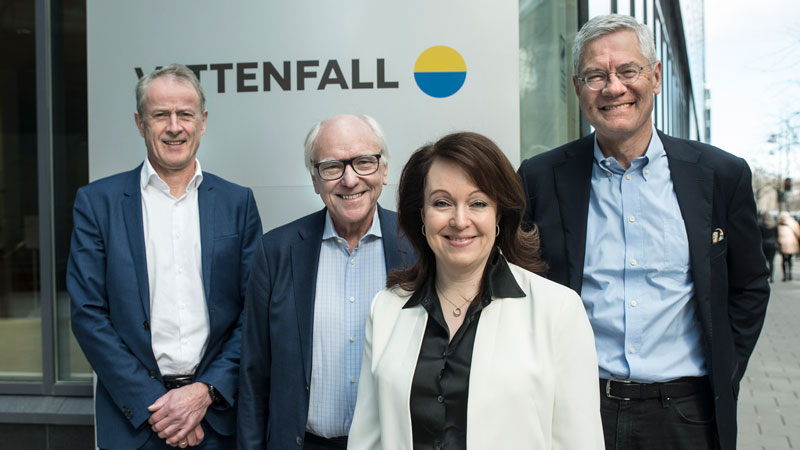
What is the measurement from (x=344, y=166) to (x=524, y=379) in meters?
0.96

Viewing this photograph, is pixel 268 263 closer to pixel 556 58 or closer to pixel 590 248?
pixel 590 248

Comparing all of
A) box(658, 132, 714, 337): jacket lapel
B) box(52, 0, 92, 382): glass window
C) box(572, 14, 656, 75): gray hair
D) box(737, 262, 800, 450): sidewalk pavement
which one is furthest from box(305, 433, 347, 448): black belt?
box(737, 262, 800, 450): sidewalk pavement

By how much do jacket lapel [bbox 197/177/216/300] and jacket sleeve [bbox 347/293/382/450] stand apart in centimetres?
101

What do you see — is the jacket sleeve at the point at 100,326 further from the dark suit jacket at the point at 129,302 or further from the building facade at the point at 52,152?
the building facade at the point at 52,152

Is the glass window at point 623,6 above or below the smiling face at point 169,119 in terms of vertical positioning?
above

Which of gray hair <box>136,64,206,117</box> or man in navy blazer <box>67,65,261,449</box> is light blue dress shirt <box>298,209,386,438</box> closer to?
man in navy blazer <box>67,65,261,449</box>

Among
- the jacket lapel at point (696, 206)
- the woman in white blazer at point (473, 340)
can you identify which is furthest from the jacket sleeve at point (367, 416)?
the jacket lapel at point (696, 206)

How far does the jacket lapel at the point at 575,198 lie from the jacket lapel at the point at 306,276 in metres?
0.85

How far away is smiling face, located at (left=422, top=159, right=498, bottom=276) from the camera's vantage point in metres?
1.82

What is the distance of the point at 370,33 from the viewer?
134 inches

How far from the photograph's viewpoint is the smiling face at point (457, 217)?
182 centimetres

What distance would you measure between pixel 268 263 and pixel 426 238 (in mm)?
646

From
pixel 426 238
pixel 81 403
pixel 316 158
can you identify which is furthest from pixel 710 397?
pixel 81 403

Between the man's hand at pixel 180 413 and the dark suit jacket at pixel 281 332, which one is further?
the man's hand at pixel 180 413
